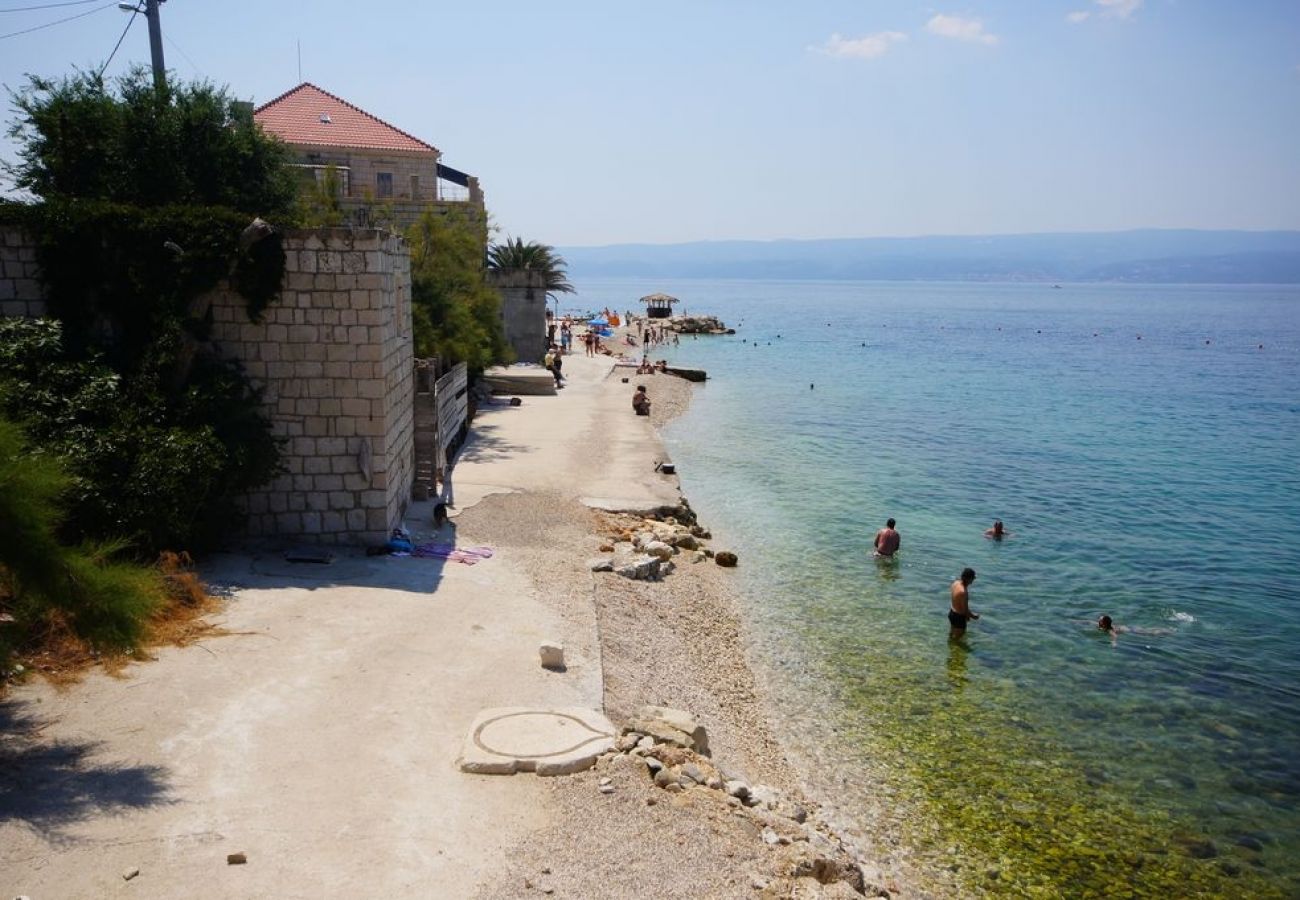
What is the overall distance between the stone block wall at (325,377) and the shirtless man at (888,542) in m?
10.1

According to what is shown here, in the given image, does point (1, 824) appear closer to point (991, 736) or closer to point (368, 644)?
point (368, 644)

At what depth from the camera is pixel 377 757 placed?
7953 millimetres

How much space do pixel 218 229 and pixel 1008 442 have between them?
28956 mm

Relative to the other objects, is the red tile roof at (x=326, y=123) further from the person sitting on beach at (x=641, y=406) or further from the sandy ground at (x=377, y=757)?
the sandy ground at (x=377, y=757)

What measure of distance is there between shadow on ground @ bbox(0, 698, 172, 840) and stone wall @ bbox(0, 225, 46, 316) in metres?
6.68

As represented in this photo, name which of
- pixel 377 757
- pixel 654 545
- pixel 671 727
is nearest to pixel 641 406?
pixel 654 545

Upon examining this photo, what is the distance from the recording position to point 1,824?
A: 21.7 feet

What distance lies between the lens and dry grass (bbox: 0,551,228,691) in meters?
8.98

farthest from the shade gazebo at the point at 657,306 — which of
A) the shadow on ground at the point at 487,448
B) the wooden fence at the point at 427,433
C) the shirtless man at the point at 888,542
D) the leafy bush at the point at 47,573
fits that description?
the leafy bush at the point at 47,573

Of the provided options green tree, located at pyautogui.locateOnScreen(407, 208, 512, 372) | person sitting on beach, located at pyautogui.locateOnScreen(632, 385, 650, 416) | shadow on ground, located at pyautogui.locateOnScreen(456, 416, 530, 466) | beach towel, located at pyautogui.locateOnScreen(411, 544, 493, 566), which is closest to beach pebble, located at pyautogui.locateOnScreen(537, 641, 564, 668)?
beach towel, located at pyautogui.locateOnScreen(411, 544, 493, 566)

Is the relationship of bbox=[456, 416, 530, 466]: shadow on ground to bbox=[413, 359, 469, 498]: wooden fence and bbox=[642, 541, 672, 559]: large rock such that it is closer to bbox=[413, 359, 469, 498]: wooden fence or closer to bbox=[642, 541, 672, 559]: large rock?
bbox=[413, 359, 469, 498]: wooden fence

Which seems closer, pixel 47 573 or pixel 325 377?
pixel 47 573

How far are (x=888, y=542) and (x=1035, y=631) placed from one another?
12.8 feet

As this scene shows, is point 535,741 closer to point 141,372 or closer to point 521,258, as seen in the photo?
point 141,372
